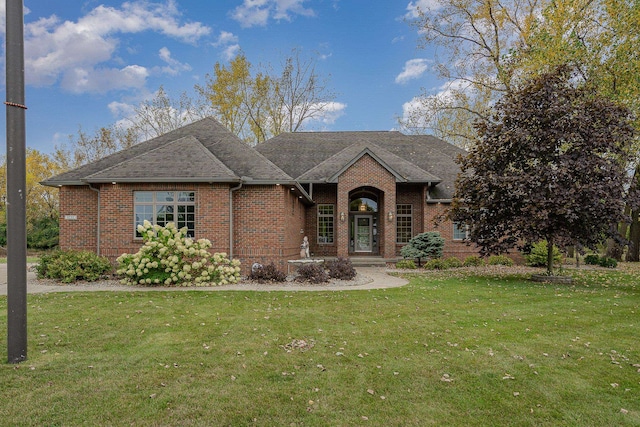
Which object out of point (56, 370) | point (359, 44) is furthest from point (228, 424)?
point (359, 44)

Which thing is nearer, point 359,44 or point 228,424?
point 228,424

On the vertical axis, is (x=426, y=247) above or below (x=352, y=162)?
below

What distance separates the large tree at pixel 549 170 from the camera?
1120 centimetres

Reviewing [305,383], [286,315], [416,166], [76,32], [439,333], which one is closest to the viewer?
[305,383]

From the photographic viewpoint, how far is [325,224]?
20.1 m

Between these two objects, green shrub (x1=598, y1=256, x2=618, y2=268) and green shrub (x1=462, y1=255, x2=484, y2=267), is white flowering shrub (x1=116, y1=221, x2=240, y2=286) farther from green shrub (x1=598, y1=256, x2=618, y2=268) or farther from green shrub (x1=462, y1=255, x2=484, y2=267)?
green shrub (x1=598, y1=256, x2=618, y2=268)

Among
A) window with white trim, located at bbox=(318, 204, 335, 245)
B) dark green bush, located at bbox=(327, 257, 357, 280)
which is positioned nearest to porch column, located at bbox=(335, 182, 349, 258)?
window with white trim, located at bbox=(318, 204, 335, 245)

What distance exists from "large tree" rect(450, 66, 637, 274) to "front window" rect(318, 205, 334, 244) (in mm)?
8133

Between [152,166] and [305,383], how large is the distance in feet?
37.2

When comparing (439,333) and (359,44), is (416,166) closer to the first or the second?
(359,44)

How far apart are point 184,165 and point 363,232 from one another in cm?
1072

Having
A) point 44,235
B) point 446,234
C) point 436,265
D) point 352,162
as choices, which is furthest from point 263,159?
point 44,235

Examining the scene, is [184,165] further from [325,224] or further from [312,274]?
[325,224]

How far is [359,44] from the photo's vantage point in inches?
852
